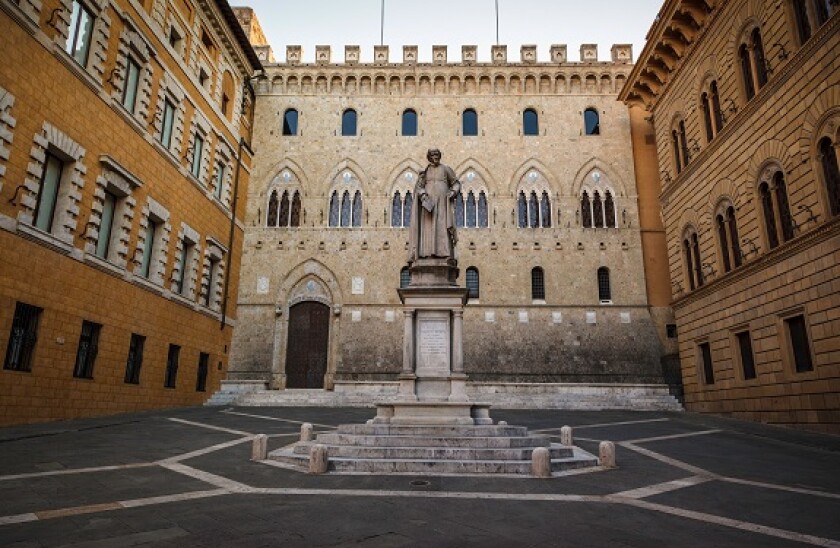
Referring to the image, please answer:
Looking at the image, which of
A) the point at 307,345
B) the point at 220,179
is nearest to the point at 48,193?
the point at 220,179

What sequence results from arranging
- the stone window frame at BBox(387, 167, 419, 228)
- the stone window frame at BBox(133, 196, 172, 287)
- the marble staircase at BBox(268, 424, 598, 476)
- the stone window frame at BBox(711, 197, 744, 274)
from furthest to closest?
1. the stone window frame at BBox(387, 167, 419, 228)
2. the stone window frame at BBox(133, 196, 172, 287)
3. the stone window frame at BBox(711, 197, 744, 274)
4. the marble staircase at BBox(268, 424, 598, 476)

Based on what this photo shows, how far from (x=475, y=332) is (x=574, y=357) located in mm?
4525

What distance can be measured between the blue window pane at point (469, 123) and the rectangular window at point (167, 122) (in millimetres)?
13941

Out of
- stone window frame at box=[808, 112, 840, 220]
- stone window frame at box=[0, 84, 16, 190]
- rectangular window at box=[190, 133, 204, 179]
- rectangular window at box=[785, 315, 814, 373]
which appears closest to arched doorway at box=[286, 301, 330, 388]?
rectangular window at box=[190, 133, 204, 179]

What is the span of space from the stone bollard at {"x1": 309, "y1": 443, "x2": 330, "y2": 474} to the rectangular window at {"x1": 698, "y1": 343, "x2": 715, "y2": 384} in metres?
14.7

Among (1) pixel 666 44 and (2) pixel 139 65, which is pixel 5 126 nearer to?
(2) pixel 139 65

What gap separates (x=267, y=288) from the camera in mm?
25375

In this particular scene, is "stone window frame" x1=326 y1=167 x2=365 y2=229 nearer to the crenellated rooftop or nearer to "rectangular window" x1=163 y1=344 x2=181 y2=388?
"rectangular window" x1=163 y1=344 x2=181 y2=388

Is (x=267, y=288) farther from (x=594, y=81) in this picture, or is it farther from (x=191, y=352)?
(x=594, y=81)

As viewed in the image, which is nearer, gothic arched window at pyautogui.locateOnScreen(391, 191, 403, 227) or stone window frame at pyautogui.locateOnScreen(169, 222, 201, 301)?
stone window frame at pyautogui.locateOnScreen(169, 222, 201, 301)

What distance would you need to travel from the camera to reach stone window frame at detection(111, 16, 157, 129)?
1594cm

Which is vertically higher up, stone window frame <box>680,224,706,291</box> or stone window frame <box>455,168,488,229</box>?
stone window frame <box>455,168,488,229</box>

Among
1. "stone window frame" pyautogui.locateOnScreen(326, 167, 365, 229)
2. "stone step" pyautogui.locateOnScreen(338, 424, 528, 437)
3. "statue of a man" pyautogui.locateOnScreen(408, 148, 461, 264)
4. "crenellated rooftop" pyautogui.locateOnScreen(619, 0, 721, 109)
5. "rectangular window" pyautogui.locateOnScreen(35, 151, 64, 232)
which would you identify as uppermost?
"crenellated rooftop" pyautogui.locateOnScreen(619, 0, 721, 109)

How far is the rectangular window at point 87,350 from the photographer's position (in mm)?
14398
